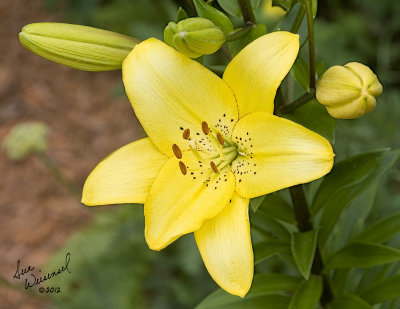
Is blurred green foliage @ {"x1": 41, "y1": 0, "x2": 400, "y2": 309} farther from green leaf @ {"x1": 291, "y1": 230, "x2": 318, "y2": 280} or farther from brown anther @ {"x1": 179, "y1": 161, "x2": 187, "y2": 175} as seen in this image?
brown anther @ {"x1": 179, "y1": 161, "x2": 187, "y2": 175}

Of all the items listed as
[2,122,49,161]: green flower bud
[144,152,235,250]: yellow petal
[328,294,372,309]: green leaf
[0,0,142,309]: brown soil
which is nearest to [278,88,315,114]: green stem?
[144,152,235,250]: yellow petal

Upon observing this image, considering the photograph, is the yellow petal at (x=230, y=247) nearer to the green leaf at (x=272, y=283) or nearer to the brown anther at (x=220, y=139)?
the brown anther at (x=220, y=139)

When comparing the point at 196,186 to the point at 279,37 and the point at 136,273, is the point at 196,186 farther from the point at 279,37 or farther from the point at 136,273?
the point at 136,273

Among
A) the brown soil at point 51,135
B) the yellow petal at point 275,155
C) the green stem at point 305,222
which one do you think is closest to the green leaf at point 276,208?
the green stem at point 305,222

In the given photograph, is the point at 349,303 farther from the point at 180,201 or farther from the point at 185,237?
the point at 185,237

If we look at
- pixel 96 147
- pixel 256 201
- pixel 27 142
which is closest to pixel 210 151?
pixel 256 201

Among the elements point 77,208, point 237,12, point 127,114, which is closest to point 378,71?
point 127,114
